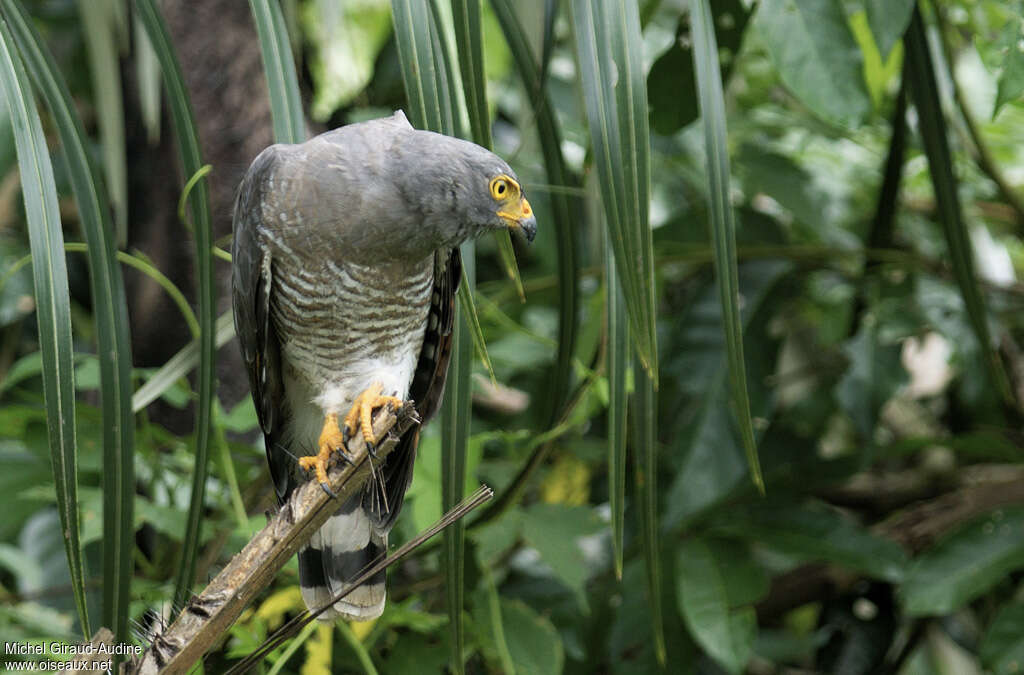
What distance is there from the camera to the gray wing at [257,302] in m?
1.44

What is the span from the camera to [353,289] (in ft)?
4.80

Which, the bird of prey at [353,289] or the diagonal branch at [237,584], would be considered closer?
the diagonal branch at [237,584]

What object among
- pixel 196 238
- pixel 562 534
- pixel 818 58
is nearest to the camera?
pixel 196 238

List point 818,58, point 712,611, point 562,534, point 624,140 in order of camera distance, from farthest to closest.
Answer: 1. point 712,611
2. point 562,534
3. point 818,58
4. point 624,140

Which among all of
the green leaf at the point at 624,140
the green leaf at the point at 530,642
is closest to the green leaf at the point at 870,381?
the green leaf at the point at 530,642

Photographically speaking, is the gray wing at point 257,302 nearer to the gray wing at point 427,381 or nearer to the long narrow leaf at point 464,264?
the gray wing at point 427,381

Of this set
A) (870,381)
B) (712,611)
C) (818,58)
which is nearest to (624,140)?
(818,58)

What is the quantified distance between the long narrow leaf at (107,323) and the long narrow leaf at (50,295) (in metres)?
0.03

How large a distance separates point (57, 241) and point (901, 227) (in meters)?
2.46

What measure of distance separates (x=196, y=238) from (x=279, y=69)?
0.23m

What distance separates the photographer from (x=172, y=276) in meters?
2.66

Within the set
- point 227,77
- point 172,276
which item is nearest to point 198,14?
point 227,77

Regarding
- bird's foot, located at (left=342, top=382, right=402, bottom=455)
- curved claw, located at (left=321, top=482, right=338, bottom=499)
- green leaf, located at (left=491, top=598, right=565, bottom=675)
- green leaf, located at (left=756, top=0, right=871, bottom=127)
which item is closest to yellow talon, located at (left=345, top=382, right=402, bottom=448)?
bird's foot, located at (left=342, top=382, right=402, bottom=455)

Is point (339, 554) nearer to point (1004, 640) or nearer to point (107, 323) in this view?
point (107, 323)
